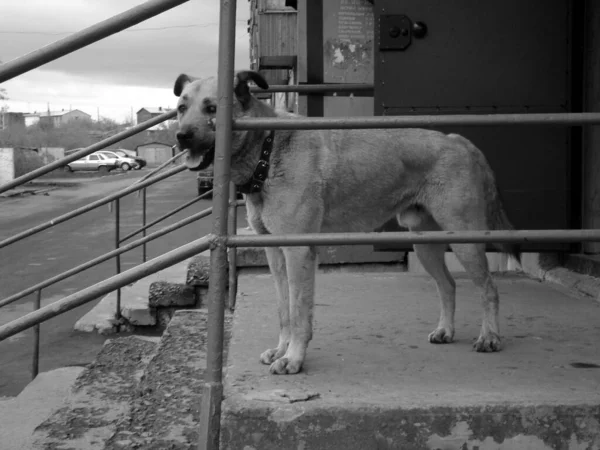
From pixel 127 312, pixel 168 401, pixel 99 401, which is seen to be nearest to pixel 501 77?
pixel 168 401

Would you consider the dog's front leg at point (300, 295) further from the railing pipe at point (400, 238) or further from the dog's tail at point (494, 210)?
the dog's tail at point (494, 210)

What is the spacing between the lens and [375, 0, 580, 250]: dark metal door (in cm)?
502

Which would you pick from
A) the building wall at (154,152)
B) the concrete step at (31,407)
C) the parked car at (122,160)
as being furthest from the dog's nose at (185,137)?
the building wall at (154,152)

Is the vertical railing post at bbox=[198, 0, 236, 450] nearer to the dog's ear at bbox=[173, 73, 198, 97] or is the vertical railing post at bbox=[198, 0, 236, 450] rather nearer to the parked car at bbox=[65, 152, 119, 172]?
the dog's ear at bbox=[173, 73, 198, 97]

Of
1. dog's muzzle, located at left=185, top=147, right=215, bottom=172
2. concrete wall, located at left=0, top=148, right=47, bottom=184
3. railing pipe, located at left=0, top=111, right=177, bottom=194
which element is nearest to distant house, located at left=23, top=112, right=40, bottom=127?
concrete wall, located at left=0, top=148, right=47, bottom=184

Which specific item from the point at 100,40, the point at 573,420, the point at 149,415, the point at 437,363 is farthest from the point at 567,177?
the point at 100,40

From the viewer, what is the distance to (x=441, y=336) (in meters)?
3.76

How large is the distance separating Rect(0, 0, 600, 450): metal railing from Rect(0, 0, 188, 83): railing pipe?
0.06 m

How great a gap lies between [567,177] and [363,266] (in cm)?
203

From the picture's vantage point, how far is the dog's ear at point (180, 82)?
3611 millimetres

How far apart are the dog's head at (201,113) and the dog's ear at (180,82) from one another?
0.73 ft

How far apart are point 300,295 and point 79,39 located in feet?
4.31

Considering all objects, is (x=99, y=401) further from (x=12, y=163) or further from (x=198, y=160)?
(x=12, y=163)

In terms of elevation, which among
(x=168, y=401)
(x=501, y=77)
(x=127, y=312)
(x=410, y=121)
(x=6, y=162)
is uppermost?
(x=501, y=77)
